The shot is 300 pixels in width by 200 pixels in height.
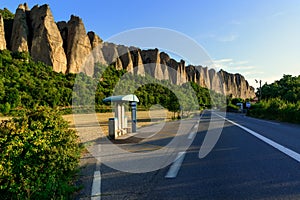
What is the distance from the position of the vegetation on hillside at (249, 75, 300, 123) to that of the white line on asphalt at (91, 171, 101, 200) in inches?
810

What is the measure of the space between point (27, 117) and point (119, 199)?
2780 mm

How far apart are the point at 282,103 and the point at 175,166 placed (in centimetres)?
2718

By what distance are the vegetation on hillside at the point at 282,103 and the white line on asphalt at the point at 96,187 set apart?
810 inches

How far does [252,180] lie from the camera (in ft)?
14.6

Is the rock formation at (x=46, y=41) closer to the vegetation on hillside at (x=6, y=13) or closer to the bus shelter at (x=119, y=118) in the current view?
the vegetation on hillside at (x=6, y=13)

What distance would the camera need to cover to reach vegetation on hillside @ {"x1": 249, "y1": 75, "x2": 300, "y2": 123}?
23541 millimetres

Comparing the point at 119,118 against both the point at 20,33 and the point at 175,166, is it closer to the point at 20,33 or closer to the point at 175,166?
the point at 175,166

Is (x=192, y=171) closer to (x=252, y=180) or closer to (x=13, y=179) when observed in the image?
(x=252, y=180)

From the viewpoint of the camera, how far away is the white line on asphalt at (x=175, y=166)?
199 inches

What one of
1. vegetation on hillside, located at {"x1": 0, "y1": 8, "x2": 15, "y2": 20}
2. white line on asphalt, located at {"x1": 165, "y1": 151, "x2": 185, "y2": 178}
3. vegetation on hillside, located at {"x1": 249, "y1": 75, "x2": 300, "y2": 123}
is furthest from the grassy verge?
vegetation on hillside, located at {"x1": 0, "y1": 8, "x2": 15, "y2": 20}

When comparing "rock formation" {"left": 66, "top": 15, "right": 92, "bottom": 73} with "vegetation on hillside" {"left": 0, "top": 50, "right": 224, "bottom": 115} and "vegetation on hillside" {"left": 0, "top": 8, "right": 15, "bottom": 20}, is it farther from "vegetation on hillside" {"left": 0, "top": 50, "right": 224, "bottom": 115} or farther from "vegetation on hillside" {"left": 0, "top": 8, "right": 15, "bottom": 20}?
"vegetation on hillside" {"left": 0, "top": 8, "right": 15, "bottom": 20}

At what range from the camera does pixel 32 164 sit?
13.4 feet

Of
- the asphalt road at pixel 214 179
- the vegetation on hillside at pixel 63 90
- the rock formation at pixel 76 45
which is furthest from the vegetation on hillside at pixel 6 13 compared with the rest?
the asphalt road at pixel 214 179

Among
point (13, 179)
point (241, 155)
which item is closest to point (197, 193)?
point (13, 179)
